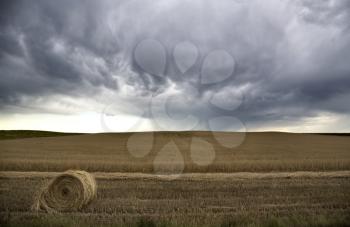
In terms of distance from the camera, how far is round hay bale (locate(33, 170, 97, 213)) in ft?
33.5

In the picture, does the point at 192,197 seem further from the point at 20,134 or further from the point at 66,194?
the point at 20,134

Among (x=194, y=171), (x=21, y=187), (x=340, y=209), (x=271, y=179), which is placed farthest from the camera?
(x=194, y=171)

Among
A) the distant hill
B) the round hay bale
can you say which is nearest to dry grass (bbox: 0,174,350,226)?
the round hay bale

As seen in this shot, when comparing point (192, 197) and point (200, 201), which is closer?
point (200, 201)

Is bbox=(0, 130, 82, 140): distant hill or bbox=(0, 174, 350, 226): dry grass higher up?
bbox=(0, 130, 82, 140): distant hill

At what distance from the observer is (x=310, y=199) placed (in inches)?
433

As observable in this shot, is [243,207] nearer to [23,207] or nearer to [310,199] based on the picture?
[310,199]

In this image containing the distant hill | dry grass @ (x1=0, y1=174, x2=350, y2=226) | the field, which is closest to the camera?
the field

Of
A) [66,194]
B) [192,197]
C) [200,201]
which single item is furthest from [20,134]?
[200,201]

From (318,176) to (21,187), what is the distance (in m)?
12.5

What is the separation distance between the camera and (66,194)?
1054cm

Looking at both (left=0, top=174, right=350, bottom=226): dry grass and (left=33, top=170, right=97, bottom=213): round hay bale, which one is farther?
(left=33, top=170, right=97, bottom=213): round hay bale

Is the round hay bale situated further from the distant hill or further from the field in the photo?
the distant hill

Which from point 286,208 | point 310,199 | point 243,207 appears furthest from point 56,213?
point 310,199
